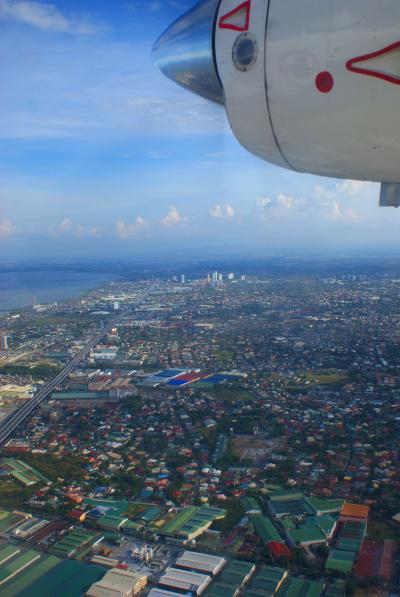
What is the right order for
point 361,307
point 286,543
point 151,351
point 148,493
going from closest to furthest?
point 286,543
point 148,493
point 151,351
point 361,307

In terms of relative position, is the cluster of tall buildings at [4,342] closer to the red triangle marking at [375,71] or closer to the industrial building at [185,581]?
the industrial building at [185,581]

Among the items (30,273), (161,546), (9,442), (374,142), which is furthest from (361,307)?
(30,273)

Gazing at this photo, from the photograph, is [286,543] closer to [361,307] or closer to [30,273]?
[361,307]

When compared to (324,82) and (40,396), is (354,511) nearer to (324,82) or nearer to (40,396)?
(324,82)

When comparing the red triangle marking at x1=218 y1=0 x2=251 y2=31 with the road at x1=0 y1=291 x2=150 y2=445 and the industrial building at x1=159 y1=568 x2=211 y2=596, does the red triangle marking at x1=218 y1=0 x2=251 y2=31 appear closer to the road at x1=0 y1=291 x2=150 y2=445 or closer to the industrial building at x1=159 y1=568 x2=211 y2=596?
the industrial building at x1=159 y1=568 x2=211 y2=596

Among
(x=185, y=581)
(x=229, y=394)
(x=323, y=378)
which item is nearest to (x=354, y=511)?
(x=185, y=581)

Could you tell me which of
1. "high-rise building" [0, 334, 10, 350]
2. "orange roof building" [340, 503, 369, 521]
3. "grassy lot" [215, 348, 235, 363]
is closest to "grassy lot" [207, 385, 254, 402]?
"grassy lot" [215, 348, 235, 363]

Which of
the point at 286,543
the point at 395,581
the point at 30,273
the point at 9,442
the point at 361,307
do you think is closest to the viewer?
the point at 395,581
